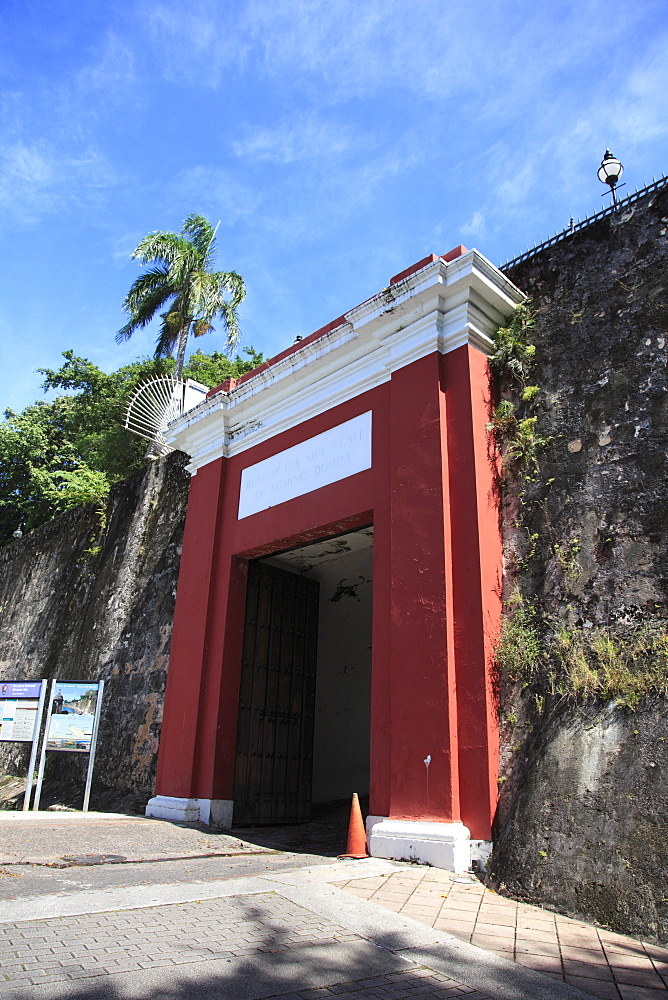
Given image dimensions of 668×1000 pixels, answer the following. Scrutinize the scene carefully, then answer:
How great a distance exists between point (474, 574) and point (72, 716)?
544 cm

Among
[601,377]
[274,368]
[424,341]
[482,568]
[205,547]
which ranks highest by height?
[274,368]

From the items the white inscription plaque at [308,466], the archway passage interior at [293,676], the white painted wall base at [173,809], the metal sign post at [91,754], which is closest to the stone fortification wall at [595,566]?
the white inscription plaque at [308,466]

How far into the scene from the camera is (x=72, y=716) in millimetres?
8406

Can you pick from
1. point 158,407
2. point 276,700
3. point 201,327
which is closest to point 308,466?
point 276,700

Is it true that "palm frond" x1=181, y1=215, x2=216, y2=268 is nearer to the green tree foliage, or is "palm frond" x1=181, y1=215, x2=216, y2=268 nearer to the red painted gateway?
the green tree foliage

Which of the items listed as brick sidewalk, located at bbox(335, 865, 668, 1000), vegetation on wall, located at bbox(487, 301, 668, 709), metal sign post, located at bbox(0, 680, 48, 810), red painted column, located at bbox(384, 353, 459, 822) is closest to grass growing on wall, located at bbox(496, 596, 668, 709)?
vegetation on wall, located at bbox(487, 301, 668, 709)

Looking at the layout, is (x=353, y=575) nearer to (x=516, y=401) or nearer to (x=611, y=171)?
(x=516, y=401)

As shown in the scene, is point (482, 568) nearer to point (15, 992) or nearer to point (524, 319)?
point (524, 319)

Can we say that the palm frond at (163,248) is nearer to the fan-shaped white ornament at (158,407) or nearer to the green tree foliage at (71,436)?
the green tree foliage at (71,436)

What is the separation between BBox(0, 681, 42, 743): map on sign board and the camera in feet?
27.9

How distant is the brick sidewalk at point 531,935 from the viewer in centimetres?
284

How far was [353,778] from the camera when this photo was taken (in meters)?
10.3

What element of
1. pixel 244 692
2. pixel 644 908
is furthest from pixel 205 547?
pixel 644 908

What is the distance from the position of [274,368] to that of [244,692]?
3.53m
